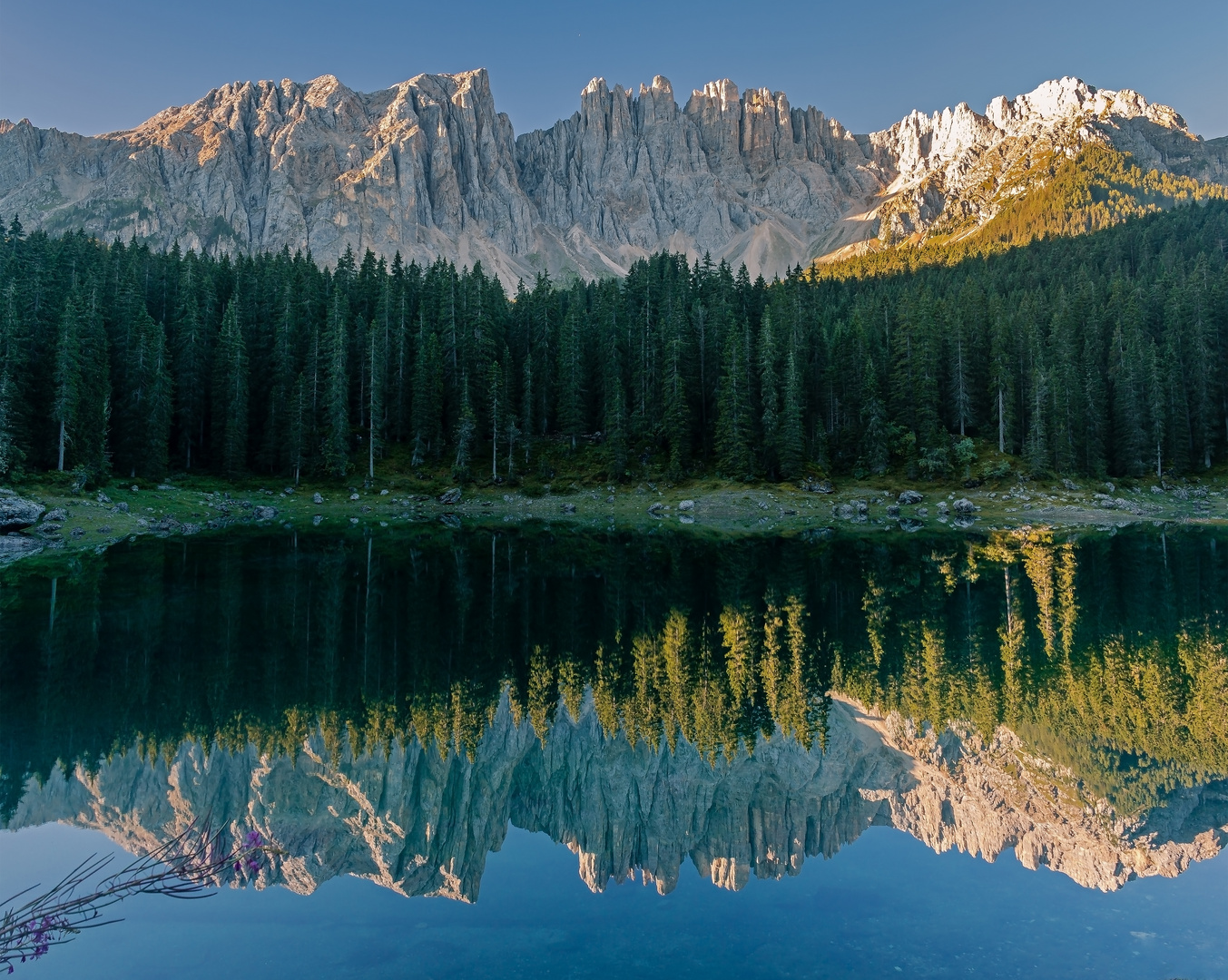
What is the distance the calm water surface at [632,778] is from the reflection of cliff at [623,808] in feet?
0.21

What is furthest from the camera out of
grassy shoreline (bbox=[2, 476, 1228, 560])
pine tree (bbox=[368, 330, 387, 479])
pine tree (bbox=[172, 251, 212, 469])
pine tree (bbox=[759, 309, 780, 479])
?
pine tree (bbox=[368, 330, 387, 479])

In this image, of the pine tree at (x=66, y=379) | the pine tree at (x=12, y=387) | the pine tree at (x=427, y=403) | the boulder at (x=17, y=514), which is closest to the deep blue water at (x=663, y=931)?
the boulder at (x=17, y=514)

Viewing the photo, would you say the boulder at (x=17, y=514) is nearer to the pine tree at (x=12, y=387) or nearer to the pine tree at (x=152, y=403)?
the pine tree at (x=12, y=387)

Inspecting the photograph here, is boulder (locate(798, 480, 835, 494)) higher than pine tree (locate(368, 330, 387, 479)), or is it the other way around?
pine tree (locate(368, 330, 387, 479))

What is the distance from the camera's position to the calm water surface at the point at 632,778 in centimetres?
1011

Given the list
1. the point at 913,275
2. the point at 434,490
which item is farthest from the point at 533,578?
the point at 913,275

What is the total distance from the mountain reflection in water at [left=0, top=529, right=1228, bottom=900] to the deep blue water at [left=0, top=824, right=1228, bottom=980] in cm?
71

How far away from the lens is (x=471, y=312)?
305ft

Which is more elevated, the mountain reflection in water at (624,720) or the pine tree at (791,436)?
the pine tree at (791,436)

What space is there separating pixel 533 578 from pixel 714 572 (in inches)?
389

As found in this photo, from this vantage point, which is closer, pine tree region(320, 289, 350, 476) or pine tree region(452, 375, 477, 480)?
pine tree region(320, 289, 350, 476)

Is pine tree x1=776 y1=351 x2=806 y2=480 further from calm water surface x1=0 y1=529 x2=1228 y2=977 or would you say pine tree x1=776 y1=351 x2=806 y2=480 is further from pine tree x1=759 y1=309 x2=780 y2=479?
calm water surface x1=0 y1=529 x2=1228 y2=977

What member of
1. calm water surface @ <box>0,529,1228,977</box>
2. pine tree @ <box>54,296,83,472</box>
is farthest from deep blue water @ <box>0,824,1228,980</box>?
pine tree @ <box>54,296,83,472</box>

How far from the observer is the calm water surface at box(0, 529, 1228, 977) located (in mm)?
10109
